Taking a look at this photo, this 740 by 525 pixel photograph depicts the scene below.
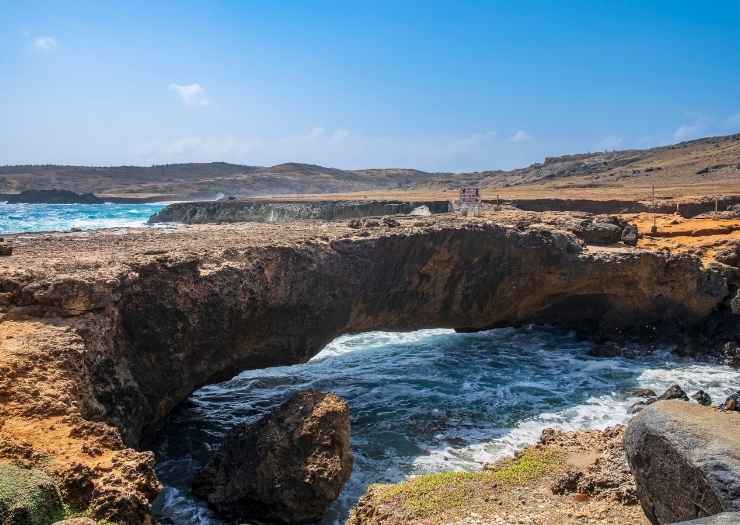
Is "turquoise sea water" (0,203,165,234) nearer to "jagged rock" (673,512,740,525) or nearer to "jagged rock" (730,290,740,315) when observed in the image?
"jagged rock" (730,290,740,315)

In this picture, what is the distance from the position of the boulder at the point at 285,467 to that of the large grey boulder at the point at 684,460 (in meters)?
4.80

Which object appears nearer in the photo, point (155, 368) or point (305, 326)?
point (155, 368)

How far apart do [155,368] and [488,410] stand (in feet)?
26.4

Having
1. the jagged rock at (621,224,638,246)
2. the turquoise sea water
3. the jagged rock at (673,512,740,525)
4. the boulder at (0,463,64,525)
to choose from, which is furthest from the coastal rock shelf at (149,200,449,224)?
the jagged rock at (673,512,740,525)

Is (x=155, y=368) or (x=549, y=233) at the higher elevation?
(x=549, y=233)

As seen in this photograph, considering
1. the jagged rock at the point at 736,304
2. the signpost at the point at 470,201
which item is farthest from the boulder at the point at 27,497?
the jagged rock at the point at 736,304

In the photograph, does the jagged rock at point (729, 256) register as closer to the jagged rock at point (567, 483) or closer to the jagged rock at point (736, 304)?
the jagged rock at point (736, 304)

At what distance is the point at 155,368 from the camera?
459 inches

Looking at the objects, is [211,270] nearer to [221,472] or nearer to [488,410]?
[221,472]

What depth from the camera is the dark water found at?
1238 cm

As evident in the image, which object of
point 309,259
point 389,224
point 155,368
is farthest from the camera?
point 389,224

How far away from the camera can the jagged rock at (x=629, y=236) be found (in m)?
21.5

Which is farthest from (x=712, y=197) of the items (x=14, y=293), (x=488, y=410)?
(x=14, y=293)

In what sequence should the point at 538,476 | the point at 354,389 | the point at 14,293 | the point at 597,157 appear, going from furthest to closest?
1. the point at 597,157
2. the point at 354,389
3. the point at 538,476
4. the point at 14,293
